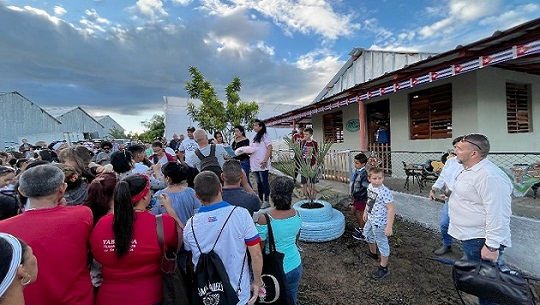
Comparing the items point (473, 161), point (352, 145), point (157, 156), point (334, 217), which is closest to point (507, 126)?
point (352, 145)

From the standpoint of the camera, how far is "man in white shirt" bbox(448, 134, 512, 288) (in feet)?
7.11

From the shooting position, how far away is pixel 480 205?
2.37 metres

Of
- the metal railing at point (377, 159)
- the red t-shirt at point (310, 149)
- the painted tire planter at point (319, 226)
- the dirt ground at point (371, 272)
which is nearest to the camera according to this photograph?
the dirt ground at point (371, 272)

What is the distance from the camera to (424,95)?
7.44 meters

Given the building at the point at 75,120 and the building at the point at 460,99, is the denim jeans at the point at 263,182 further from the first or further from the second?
the building at the point at 75,120

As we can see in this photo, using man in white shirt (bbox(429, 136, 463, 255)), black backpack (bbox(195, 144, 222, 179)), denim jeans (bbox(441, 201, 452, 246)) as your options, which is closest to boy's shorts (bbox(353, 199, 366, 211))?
man in white shirt (bbox(429, 136, 463, 255))

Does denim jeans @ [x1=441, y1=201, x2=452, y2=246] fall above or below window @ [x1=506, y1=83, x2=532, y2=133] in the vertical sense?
below

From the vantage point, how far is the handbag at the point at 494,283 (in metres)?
1.98

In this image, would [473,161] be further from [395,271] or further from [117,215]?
[117,215]

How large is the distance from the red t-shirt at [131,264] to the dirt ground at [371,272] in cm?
197

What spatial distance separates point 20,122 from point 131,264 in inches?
1428

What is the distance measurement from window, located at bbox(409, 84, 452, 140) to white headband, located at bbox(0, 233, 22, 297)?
8126 mm

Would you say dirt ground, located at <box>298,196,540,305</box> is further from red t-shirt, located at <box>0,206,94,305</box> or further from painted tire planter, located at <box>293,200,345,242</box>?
red t-shirt, located at <box>0,206,94,305</box>

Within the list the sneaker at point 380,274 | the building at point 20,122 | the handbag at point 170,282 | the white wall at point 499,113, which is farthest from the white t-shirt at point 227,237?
the building at point 20,122
